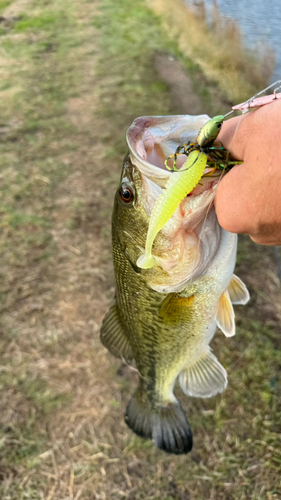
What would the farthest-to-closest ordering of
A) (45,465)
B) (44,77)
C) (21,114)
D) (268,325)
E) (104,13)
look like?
(104,13)
(44,77)
(21,114)
(268,325)
(45,465)

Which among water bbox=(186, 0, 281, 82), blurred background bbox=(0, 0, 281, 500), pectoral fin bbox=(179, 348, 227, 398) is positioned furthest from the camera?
water bbox=(186, 0, 281, 82)

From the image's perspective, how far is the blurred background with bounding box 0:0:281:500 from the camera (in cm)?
213

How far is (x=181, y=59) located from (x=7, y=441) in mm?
6268

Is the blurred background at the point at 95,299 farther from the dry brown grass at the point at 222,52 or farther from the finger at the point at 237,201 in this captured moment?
the finger at the point at 237,201

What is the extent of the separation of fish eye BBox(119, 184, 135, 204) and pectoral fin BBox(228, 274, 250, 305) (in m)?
0.68

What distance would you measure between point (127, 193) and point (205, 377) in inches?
41.2

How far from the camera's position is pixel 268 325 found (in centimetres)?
264

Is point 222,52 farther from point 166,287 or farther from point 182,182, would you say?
point 182,182

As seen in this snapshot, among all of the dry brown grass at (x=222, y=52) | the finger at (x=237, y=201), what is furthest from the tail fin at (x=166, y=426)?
the dry brown grass at (x=222, y=52)

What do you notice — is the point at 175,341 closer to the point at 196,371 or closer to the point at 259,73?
the point at 196,371

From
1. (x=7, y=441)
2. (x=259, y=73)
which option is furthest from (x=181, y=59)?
(x=7, y=441)

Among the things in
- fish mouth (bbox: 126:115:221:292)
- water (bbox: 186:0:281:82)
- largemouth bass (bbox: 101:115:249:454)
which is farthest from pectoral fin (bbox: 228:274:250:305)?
water (bbox: 186:0:281:82)

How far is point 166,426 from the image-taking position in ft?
5.85

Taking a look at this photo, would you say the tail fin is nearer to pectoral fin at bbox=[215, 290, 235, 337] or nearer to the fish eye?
pectoral fin at bbox=[215, 290, 235, 337]
